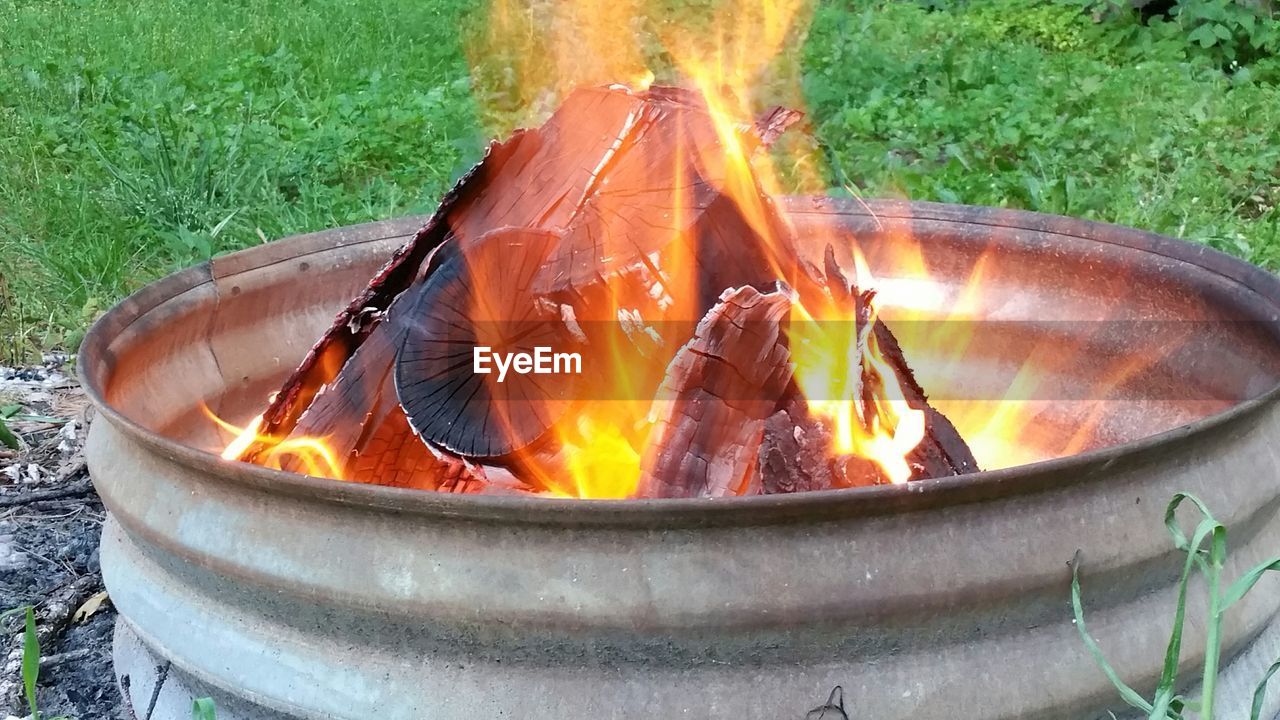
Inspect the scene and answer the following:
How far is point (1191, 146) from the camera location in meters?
4.87

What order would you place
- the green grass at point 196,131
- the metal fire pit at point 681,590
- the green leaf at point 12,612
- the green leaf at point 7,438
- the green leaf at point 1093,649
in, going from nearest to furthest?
1. the green leaf at point 1093,649
2. the metal fire pit at point 681,590
3. the green leaf at point 12,612
4. the green leaf at point 7,438
5. the green grass at point 196,131

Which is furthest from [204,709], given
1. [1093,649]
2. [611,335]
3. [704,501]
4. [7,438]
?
[7,438]

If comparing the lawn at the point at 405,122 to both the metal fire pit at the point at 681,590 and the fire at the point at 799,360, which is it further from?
the metal fire pit at the point at 681,590

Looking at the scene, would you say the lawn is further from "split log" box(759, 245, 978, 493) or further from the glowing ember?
"split log" box(759, 245, 978, 493)

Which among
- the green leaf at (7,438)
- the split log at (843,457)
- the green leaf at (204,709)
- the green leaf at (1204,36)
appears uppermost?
the split log at (843,457)

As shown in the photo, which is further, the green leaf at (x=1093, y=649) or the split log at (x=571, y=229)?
the split log at (x=571, y=229)

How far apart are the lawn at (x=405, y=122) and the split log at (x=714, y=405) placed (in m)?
2.44

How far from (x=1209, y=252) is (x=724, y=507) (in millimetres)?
1388

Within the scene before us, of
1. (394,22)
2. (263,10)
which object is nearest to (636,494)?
(394,22)

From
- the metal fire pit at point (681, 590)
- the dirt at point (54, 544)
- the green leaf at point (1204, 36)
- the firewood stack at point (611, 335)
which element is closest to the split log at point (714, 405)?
the firewood stack at point (611, 335)

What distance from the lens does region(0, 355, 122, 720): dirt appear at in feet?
6.68

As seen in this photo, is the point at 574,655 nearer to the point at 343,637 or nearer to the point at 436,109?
the point at 343,637

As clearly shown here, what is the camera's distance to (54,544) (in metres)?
2.50

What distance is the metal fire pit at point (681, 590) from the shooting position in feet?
4.57
